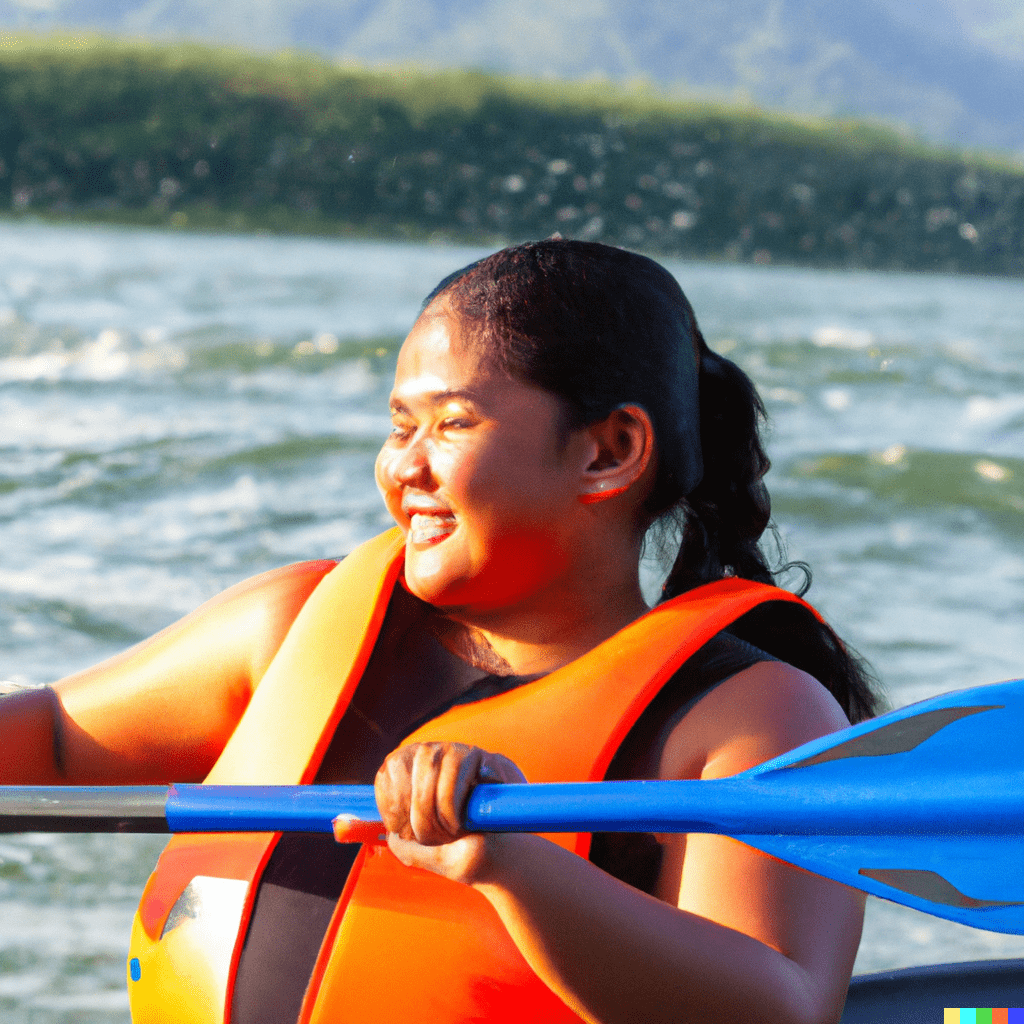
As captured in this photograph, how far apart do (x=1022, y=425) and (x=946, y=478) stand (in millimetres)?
1251

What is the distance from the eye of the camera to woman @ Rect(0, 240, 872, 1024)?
101 cm

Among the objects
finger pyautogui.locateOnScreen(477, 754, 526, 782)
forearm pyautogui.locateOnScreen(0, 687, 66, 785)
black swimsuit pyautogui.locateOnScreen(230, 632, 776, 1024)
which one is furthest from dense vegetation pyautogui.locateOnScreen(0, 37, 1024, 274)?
finger pyautogui.locateOnScreen(477, 754, 526, 782)

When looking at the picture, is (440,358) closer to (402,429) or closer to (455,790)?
(402,429)

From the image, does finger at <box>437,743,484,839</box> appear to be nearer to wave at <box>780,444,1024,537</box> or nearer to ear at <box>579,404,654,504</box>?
ear at <box>579,404,654,504</box>

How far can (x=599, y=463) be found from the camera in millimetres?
1231

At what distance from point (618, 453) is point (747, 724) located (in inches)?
10.2

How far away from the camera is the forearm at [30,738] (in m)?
1.33

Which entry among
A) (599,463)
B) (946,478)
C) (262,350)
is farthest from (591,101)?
(599,463)

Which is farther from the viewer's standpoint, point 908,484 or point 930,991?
point 908,484

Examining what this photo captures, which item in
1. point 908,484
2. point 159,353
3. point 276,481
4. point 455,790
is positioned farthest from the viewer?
point 159,353

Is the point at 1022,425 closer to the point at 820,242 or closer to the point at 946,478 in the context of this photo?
the point at 946,478

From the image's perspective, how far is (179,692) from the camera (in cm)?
133

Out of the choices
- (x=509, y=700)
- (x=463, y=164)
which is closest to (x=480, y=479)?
(x=509, y=700)

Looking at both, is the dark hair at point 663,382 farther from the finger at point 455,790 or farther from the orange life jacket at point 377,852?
the finger at point 455,790
